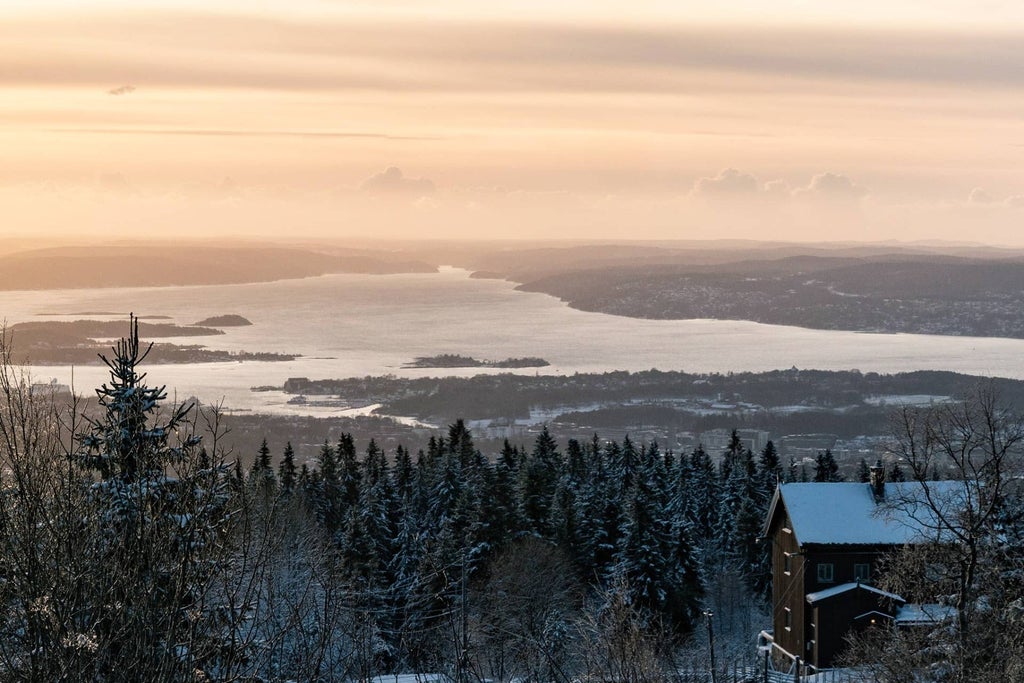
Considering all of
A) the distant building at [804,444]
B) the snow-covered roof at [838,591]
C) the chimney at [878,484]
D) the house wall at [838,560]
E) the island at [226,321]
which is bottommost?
the distant building at [804,444]

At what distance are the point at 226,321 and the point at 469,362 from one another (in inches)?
1864

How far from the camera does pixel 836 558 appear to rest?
28.5 meters

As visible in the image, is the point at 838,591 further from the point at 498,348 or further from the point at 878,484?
the point at 498,348

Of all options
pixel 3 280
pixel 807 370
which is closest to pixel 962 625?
pixel 807 370

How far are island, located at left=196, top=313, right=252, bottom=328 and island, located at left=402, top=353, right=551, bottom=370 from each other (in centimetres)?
3587

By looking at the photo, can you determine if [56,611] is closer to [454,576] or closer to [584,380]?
[454,576]

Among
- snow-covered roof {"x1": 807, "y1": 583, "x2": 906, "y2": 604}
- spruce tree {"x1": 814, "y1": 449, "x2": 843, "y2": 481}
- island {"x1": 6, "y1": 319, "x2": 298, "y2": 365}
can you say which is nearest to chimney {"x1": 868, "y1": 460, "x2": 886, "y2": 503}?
snow-covered roof {"x1": 807, "y1": 583, "x2": 906, "y2": 604}

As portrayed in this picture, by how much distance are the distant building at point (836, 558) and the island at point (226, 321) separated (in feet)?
483

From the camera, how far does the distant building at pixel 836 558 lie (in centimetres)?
2814

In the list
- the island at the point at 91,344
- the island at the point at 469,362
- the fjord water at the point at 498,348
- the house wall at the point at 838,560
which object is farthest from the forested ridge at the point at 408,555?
the island at the point at 469,362

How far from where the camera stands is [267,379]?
121812mm

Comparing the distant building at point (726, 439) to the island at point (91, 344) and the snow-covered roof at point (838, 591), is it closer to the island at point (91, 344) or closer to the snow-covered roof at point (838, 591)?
the island at point (91, 344)

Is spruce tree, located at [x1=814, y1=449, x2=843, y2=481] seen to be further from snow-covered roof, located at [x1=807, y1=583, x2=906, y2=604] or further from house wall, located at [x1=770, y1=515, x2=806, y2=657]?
snow-covered roof, located at [x1=807, y1=583, x2=906, y2=604]

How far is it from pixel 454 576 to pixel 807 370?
11236 cm
